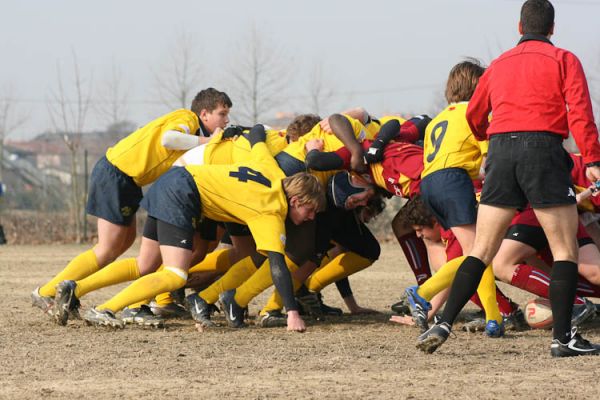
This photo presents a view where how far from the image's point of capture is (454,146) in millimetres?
6680

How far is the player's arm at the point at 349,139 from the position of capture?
7.19 metres

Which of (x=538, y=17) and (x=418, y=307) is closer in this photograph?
(x=538, y=17)

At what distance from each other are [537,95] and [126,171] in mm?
3563

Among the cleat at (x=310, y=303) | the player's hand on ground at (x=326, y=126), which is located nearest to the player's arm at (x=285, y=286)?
the player's hand on ground at (x=326, y=126)

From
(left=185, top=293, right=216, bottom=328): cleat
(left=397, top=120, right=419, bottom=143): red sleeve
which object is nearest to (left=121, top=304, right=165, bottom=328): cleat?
(left=185, top=293, right=216, bottom=328): cleat

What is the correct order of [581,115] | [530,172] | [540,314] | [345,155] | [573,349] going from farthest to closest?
1. [345,155]
2. [540,314]
3. [573,349]
4. [530,172]
5. [581,115]

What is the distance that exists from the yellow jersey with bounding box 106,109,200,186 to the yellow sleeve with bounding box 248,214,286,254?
1388 millimetres

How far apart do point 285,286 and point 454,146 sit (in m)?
1.46

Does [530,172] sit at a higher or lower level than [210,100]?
lower

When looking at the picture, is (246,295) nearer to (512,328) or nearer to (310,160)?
(310,160)

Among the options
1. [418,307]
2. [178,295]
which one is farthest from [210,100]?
[418,307]

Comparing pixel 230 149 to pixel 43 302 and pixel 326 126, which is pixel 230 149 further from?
pixel 43 302

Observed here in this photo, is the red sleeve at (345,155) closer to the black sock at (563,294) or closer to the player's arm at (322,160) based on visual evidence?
the player's arm at (322,160)

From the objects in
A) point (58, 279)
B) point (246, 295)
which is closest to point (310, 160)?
point (246, 295)
